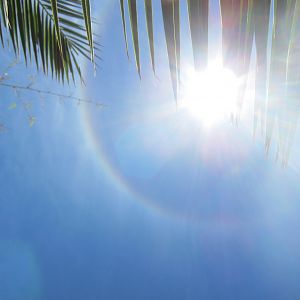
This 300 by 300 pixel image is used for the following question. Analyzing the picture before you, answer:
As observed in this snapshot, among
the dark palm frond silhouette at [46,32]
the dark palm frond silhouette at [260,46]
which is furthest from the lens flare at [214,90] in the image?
the dark palm frond silhouette at [46,32]

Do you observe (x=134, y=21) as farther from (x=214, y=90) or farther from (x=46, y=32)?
(x=46, y=32)

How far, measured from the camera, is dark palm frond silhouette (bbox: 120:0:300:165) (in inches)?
20.5

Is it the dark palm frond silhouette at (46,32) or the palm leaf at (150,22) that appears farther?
the dark palm frond silhouette at (46,32)

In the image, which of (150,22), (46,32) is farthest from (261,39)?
(46,32)

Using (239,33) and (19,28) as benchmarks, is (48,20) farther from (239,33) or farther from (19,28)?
(239,33)

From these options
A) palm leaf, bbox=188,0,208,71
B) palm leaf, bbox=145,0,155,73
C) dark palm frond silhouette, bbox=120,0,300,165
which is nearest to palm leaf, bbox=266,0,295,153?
dark palm frond silhouette, bbox=120,0,300,165

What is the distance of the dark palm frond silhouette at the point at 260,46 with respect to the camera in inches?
20.5

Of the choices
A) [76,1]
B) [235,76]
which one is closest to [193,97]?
[235,76]

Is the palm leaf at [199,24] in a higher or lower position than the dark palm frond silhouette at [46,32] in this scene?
lower

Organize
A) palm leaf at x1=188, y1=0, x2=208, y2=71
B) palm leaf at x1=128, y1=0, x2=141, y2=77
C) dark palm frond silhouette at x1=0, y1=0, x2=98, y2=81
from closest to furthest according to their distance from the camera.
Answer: palm leaf at x1=188, y1=0, x2=208, y2=71 → palm leaf at x1=128, y1=0, x2=141, y2=77 → dark palm frond silhouette at x1=0, y1=0, x2=98, y2=81

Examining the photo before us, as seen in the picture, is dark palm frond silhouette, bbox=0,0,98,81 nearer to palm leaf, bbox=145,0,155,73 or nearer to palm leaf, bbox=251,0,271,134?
palm leaf, bbox=145,0,155,73

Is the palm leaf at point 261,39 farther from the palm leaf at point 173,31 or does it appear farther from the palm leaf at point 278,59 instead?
the palm leaf at point 173,31

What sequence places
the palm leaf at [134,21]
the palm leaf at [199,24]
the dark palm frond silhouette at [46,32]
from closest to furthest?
the palm leaf at [199,24] → the palm leaf at [134,21] → the dark palm frond silhouette at [46,32]

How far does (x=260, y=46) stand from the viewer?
0.53m
